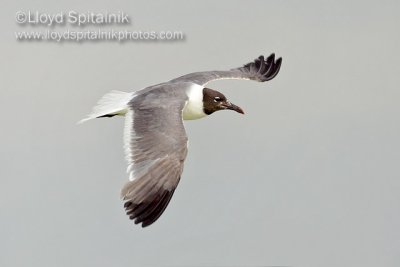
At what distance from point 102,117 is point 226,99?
5.33 feet

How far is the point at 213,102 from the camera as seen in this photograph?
1283 centimetres

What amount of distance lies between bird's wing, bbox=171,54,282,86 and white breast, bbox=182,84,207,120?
0.47m

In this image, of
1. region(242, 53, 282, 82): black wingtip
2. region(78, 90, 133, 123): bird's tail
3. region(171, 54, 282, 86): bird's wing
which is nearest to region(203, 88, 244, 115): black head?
region(171, 54, 282, 86): bird's wing

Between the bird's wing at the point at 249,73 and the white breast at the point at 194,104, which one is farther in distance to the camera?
the bird's wing at the point at 249,73

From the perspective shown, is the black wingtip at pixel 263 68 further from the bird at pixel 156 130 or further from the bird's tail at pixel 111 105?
the bird's tail at pixel 111 105

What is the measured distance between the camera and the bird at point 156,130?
10195 mm

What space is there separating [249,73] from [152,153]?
4.50 m

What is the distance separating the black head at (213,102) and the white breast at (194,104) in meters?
0.07

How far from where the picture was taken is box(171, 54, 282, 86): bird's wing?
1339 centimetres

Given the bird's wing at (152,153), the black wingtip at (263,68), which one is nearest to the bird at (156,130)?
the bird's wing at (152,153)

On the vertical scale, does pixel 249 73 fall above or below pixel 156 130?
above

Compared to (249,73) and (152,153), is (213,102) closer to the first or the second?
(249,73)

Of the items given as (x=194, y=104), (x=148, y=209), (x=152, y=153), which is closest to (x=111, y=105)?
(x=194, y=104)

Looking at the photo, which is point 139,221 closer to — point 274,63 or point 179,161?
point 179,161
